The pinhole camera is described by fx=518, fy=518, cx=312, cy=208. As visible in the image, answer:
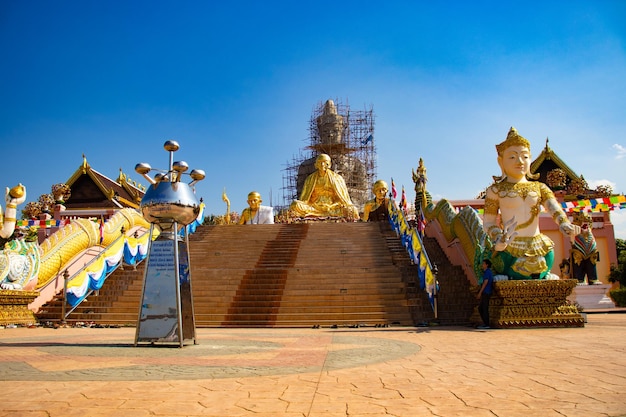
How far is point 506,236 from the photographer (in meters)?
9.12

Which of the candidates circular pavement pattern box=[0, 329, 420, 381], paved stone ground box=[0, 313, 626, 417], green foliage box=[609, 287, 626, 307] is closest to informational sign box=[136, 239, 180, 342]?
circular pavement pattern box=[0, 329, 420, 381]

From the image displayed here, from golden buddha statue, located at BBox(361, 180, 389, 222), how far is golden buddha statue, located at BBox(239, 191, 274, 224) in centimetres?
427

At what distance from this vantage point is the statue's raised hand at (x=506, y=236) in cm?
912

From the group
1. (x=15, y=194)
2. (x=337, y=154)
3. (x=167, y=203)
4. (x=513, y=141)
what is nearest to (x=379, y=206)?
(x=513, y=141)

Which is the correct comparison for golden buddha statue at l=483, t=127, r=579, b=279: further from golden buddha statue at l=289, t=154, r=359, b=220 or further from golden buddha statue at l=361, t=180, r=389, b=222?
golden buddha statue at l=289, t=154, r=359, b=220

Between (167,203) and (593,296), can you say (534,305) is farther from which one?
(593,296)

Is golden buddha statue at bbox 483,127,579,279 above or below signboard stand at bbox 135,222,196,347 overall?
above

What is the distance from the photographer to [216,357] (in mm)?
5480

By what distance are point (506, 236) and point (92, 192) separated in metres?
25.7

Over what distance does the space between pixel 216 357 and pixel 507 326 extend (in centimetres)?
567

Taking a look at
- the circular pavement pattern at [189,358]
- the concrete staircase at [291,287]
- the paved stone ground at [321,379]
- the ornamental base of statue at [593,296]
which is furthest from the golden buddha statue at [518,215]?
Answer: the ornamental base of statue at [593,296]

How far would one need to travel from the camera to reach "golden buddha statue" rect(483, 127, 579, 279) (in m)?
9.20

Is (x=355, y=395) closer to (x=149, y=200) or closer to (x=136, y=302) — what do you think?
(x=149, y=200)

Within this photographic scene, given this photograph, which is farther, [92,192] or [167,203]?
[92,192]
